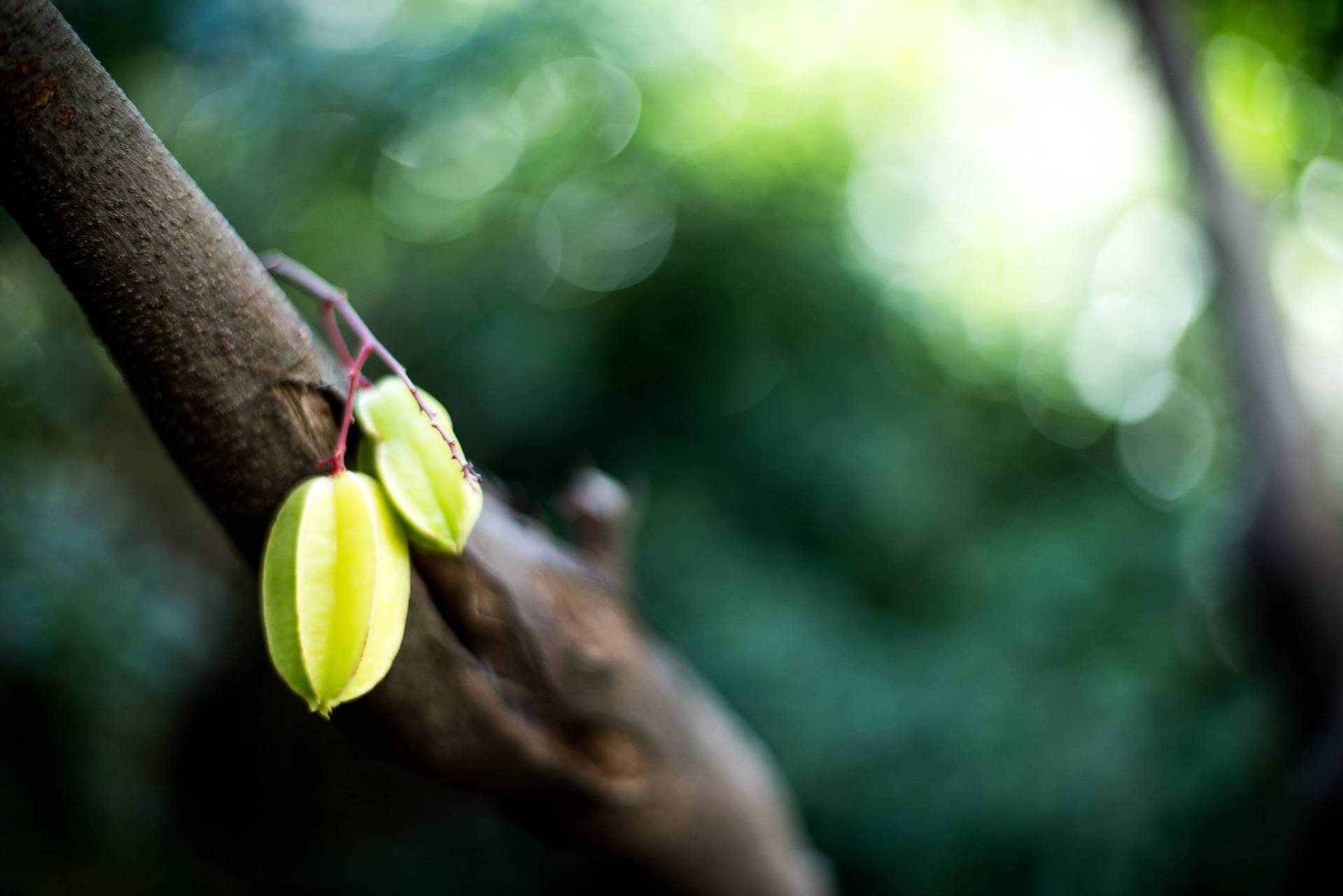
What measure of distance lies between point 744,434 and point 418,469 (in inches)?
133

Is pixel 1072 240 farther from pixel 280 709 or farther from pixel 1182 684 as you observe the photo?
pixel 280 709

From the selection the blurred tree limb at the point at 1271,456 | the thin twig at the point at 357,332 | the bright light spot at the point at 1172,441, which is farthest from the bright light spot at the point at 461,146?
the bright light spot at the point at 1172,441

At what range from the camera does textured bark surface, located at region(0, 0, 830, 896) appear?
556mm

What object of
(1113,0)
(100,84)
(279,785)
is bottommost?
(100,84)

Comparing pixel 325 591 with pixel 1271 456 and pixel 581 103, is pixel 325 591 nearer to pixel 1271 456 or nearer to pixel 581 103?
pixel 1271 456

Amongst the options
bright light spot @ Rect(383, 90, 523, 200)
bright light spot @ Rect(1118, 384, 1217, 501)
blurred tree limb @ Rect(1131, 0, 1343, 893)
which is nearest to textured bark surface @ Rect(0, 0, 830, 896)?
blurred tree limb @ Rect(1131, 0, 1343, 893)

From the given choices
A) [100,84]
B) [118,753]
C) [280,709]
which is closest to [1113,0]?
[100,84]

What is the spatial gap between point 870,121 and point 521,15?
6.39 feet

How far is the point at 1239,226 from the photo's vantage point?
74.4 inches

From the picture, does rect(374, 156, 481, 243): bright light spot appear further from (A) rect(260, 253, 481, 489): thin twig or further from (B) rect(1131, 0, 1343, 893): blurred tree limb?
(A) rect(260, 253, 481, 489): thin twig

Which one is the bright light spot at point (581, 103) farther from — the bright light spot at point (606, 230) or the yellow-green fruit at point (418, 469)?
the yellow-green fruit at point (418, 469)

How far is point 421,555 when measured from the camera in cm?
78

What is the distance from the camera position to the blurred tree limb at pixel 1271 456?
1.78 m

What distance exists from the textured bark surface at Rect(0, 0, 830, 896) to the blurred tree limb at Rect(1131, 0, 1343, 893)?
1.24m
